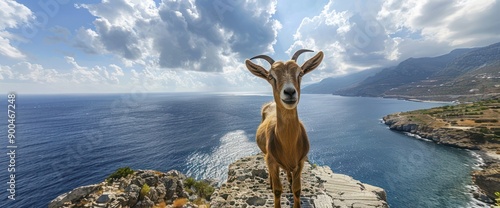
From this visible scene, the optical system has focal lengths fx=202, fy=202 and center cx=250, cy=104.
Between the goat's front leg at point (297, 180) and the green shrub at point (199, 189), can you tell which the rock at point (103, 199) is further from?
the goat's front leg at point (297, 180)

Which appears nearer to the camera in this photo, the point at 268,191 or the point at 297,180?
the point at 297,180

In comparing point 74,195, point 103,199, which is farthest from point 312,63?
point 74,195

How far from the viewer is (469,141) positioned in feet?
189

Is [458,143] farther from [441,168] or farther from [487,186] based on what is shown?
[487,186]

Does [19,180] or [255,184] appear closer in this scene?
[255,184]

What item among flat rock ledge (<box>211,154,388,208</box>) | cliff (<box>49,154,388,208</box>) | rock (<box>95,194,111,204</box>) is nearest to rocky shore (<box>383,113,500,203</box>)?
cliff (<box>49,154,388,208</box>)

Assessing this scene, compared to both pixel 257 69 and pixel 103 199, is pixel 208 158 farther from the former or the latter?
pixel 257 69

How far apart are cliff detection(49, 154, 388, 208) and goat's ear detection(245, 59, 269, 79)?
21.8 feet

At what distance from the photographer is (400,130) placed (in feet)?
271

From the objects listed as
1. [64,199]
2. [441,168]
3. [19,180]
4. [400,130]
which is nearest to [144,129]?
[19,180]

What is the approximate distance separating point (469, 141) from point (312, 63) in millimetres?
81092

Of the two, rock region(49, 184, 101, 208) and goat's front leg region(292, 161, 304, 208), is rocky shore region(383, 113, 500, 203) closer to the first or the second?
goat's front leg region(292, 161, 304, 208)

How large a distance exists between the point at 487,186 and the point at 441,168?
431 inches

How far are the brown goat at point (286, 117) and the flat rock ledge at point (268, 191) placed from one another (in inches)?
113
